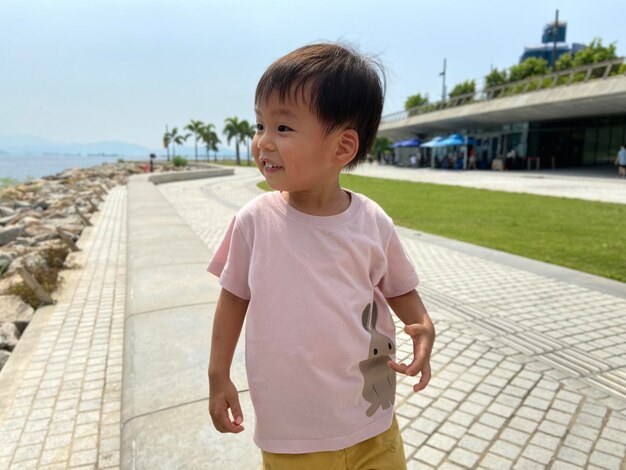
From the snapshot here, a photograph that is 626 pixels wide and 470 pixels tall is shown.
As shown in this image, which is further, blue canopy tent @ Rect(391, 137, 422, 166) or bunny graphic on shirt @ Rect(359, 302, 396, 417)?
blue canopy tent @ Rect(391, 137, 422, 166)

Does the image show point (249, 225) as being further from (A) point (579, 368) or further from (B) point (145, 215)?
(B) point (145, 215)

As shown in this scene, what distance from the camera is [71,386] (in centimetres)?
343

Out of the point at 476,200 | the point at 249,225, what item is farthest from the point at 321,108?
the point at 476,200

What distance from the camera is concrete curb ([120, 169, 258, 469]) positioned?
2146 mm

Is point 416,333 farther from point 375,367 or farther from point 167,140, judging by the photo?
point 167,140

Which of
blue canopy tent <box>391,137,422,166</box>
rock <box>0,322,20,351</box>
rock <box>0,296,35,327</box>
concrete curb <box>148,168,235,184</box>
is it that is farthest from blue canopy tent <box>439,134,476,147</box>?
rock <box>0,322,20,351</box>

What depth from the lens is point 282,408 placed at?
1.29m

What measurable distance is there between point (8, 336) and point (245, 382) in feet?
9.86

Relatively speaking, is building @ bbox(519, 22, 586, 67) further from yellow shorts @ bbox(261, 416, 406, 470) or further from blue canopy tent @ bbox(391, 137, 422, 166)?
yellow shorts @ bbox(261, 416, 406, 470)

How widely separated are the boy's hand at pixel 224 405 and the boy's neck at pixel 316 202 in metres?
0.56

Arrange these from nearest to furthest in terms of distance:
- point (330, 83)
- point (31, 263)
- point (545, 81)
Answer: point (330, 83), point (31, 263), point (545, 81)

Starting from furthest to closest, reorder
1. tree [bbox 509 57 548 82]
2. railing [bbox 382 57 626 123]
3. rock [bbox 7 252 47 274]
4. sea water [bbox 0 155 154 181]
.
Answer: tree [bbox 509 57 548 82]
sea water [bbox 0 155 154 181]
railing [bbox 382 57 626 123]
rock [bbox 7 252 47 274]

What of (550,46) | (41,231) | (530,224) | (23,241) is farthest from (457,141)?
(550,46)

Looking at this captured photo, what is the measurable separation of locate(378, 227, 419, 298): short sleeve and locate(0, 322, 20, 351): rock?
166 inches
